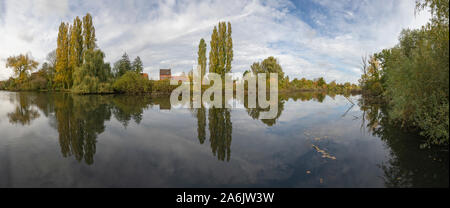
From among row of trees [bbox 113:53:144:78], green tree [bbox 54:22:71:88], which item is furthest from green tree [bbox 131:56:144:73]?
green tree [bbox 54:22:71:88]

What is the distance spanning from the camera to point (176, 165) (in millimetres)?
4391

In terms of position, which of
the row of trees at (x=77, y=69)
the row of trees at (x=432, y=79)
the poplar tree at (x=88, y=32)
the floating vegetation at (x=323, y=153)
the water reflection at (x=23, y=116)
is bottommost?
the floating vegetation at (x=323, y=153)

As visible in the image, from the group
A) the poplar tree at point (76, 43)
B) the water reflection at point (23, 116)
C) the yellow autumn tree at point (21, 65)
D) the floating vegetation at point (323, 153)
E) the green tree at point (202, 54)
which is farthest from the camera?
the yellow autumn tree at point (21, 65)

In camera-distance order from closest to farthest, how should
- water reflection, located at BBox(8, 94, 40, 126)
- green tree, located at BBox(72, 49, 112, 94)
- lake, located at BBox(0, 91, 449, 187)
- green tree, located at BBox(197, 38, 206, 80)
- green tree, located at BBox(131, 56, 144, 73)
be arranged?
lake, located at BBox(0, 91, 449, 187) → water reflection, located at BBox(8, 94, 40, 126) → green tree, located at BBox(72, 49, 112, 94) → green tree, located at BBox(197, 38, 206, 80) → green tree, located at BBox(131, 56, 144, 73)

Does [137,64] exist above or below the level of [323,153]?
above

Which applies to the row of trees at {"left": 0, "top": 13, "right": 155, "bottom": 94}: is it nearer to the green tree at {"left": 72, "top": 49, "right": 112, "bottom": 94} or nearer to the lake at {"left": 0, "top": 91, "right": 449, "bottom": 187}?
the green tree at {"left": 72, "top": 49, "right": 112, "bottom": 94}

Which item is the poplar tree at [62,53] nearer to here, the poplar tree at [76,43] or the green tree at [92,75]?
the poplar tree at [76,43]

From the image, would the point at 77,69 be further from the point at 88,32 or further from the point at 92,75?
the point at 88,32

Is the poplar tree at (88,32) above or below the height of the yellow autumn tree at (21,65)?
above

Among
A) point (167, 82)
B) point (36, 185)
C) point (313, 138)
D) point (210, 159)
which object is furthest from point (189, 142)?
point (167, 82)

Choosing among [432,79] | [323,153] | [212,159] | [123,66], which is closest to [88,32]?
[123,66]

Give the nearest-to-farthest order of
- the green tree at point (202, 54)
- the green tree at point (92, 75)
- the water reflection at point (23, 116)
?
the water reflection at point (23, 116)
the green tree at point (92, 75)
the green tree at point (202, 54)

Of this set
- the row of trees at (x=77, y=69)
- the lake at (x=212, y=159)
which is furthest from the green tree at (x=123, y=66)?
the lake at (x=212, y=159)

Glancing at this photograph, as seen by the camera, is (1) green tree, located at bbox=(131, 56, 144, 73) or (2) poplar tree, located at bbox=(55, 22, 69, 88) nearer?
(2) poplar tree, located at bbox=(55, 22, 69, 88)
